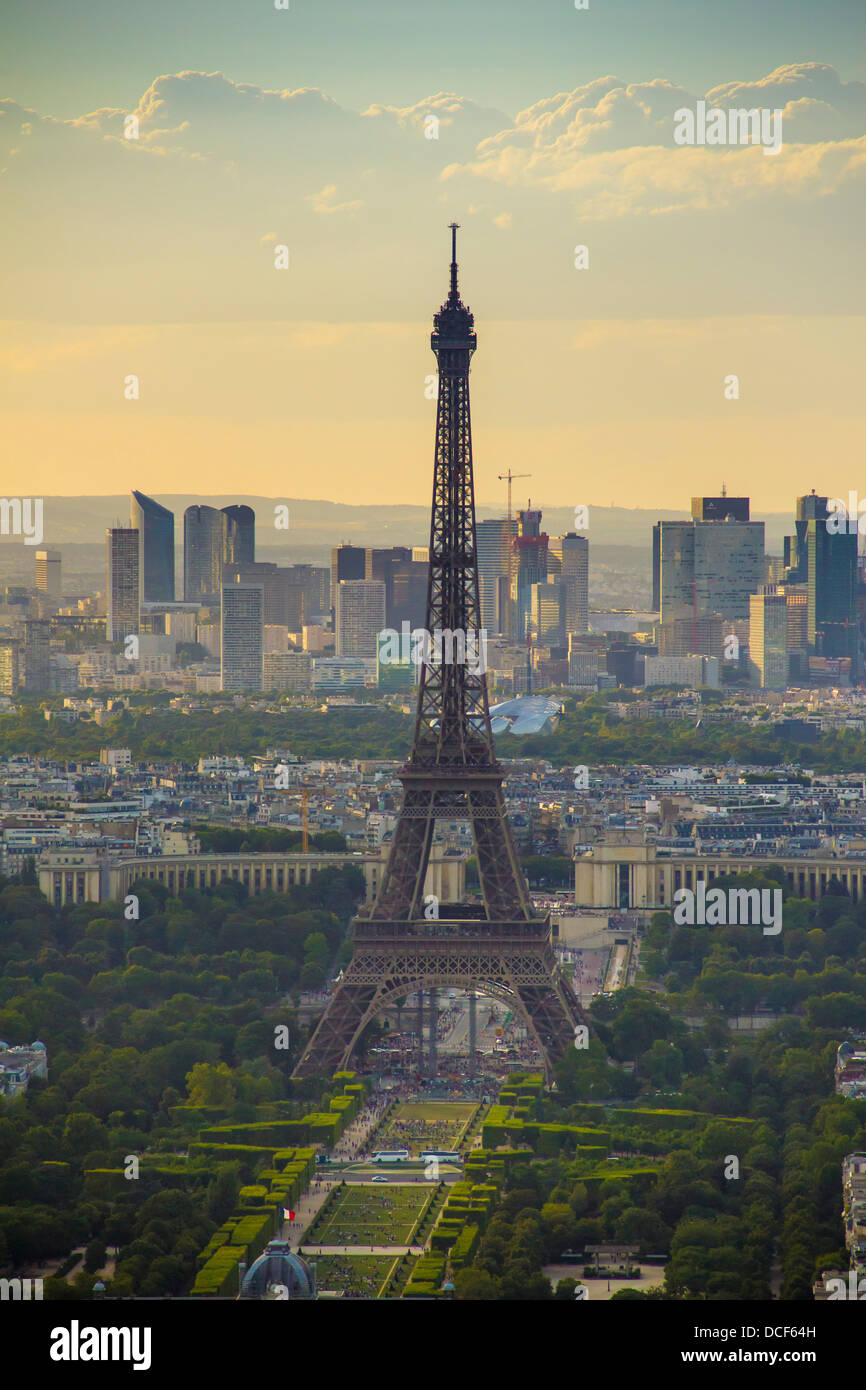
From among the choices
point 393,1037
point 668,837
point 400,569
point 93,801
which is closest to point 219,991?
point 393,1037

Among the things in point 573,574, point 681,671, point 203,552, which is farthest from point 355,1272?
point 573,574

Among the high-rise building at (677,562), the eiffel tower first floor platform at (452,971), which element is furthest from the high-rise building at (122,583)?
the eiffel tower first floor platform at (452,971)

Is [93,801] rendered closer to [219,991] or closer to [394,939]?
[219,991]

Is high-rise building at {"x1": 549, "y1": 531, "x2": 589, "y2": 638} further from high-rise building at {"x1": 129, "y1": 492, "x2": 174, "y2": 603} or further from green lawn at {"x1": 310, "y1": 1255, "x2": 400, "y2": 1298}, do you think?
green lawn at {"x1": 310, "y1": 1255, "x2": 400, "y2": 1298}

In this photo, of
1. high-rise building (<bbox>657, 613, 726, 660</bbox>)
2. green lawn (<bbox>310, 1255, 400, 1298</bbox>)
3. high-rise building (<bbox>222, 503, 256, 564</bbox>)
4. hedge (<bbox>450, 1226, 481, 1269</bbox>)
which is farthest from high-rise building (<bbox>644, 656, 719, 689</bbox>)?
green lawn (<bbox>310, 1255, 400, 1298</bbox>)

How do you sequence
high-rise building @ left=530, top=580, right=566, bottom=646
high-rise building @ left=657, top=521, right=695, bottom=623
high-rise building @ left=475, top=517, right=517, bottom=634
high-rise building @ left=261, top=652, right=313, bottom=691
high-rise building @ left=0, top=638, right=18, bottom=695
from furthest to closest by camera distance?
high-rise building @ left=657, top=521, right=695, bottom=623
high-rise building @ left=530, top=580, right=566, bottom=646
high-rise building @ left=475, top=517, right=517, bottom=634
high-rise building @ left=261, top=652, right=313, bottom=691
high-rise building @ left=0, top=638, right=18, bottom=695

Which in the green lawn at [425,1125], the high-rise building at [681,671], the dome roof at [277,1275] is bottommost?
the green lawn at [425,1125]

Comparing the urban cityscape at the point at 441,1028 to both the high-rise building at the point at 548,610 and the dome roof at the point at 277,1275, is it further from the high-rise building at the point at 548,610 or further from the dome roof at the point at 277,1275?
the high-rise building at the point at 548,610
